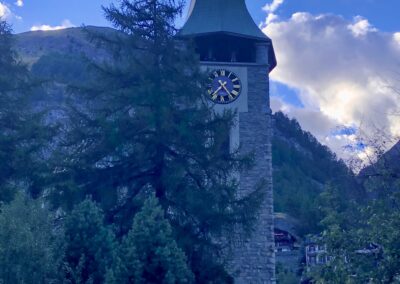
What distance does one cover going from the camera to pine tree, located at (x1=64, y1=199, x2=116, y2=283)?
11.3 meters

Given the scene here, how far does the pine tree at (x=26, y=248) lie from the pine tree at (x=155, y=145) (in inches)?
156

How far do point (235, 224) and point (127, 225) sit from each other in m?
2.65

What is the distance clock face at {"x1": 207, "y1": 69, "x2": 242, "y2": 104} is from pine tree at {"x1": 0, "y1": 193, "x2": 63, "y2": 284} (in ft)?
48.0

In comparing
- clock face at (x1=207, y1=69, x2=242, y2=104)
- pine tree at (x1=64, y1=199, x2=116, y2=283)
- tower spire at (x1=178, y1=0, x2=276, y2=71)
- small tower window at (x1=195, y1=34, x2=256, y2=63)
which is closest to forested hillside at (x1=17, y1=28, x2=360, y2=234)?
tower spire at (x1=178, y1=0, x2=276, y2=71)

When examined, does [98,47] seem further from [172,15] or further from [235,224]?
[235,224]

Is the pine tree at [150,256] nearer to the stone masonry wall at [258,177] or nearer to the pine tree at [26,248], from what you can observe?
the pine tree at [26,248]

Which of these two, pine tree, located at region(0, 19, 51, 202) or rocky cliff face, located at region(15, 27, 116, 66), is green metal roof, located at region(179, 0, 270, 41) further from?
rocky cliff face, located at region(15, 27, 116, 66)

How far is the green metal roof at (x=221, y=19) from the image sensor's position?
2611cm

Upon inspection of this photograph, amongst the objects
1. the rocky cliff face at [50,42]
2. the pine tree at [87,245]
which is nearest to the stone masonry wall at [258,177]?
the pine tree at [87,245]

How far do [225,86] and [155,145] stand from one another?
10.1m

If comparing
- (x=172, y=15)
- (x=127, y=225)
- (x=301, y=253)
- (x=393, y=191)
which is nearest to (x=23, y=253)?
(x=127, y=225)

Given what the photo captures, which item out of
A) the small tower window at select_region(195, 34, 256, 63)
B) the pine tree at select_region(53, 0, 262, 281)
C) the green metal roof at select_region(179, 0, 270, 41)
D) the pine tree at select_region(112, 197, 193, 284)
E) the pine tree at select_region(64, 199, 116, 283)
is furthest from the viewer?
the green metal roof at select_region(179, 0, 270, 41)

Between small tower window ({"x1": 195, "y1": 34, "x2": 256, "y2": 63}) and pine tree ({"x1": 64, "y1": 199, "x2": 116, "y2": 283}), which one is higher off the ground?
small tower window ({"x1": 195, "y1": 34, "x2": 256, "y2": 63})

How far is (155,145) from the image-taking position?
15.3 m
